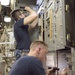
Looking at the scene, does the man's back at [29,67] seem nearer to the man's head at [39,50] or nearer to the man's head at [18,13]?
the man's head at [39,50]

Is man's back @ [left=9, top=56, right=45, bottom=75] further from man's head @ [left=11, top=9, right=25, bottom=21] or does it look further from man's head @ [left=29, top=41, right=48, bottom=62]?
man's head @ [left=11, top=9, right=25, bottom=21]

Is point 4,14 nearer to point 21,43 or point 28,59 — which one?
point 21,43

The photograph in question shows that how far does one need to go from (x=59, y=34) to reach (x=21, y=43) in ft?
4.17

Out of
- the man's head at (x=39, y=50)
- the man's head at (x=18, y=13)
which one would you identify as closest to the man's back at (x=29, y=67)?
the man's head at (x=39, y=50)

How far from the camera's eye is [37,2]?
15.2 ft

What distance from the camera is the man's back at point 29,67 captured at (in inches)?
96.1

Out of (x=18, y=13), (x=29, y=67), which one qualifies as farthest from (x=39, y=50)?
(x=18, y=13)

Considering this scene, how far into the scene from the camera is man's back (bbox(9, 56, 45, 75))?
244cm

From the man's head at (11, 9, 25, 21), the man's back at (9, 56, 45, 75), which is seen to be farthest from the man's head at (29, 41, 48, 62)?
the man's head at (11, 9, 25, 21)

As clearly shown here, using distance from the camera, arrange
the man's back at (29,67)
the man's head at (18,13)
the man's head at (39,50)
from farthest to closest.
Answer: the man's head at (18,13)
the man's head at (39,50)
the man's back at (29,67)

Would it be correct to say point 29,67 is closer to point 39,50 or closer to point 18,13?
point 39,50

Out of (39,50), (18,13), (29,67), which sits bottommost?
(29,67)

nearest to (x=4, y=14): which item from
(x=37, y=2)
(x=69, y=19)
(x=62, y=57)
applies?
(x=37, y=2)

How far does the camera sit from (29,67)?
2.48m
